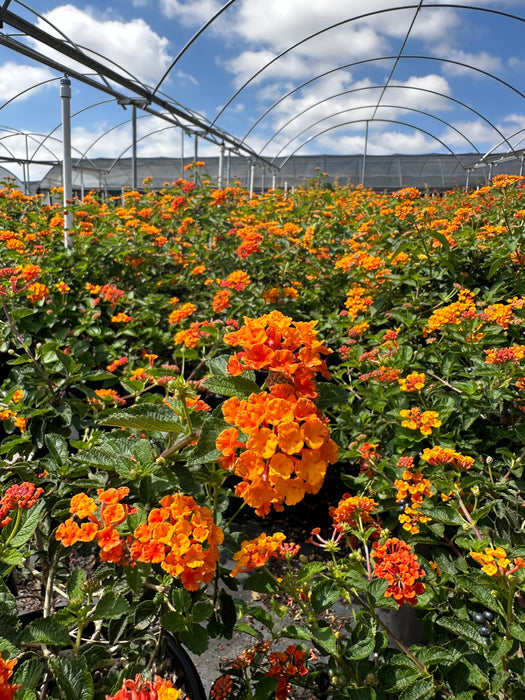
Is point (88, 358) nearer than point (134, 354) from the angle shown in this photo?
Yes

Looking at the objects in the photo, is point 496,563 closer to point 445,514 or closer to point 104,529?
point 445,514

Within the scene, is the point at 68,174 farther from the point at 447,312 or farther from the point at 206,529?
the point at 206,529

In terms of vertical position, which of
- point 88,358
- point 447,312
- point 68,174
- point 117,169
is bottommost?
point 88,358

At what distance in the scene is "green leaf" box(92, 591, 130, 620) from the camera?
80cm

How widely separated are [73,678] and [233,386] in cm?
52

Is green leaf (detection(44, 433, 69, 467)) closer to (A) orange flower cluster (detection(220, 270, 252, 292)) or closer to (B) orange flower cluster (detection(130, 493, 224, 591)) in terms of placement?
(B) orange flower cluster (detection(130, 493, 224, 591))

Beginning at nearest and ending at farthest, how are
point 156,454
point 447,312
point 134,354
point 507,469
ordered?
point 156,454 → point 507,469 → point 447,312 → point 134,354

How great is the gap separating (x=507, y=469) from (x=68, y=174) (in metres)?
3.24

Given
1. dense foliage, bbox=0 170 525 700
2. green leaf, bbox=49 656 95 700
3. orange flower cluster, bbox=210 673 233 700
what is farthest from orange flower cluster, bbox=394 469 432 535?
green leaf, bbox=49 656 95 700

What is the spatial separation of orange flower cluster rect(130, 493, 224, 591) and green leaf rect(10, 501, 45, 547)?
220mm

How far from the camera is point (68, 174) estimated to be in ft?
10.7

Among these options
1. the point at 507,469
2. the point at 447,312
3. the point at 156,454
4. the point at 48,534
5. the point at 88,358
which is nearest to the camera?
the point at 156,454

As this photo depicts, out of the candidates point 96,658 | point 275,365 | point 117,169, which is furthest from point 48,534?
point 117,169

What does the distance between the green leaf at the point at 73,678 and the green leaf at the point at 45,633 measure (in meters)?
0.04
